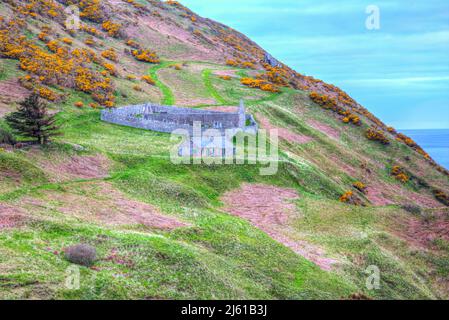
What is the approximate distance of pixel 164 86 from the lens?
91.9 metres

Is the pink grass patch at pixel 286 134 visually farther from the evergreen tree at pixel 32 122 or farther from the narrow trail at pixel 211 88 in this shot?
the evergreen tree at pixel 32 122

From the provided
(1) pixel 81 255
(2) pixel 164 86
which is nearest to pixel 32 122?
(1) pixel 81 255

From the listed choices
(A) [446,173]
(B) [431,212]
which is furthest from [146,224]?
(A) [446,173]

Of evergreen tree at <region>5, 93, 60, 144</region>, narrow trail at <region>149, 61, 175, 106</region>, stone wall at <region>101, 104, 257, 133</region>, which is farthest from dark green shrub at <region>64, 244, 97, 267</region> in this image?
narrow trail at <region>149, 61, 175, 106</region>

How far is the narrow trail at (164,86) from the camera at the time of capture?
82.1 metres

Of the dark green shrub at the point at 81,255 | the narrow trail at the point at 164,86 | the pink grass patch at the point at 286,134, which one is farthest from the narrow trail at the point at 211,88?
the dark green shrub at the point at 81,255

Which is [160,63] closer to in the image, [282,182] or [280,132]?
[280,132]

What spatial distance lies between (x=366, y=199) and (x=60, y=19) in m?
63.7

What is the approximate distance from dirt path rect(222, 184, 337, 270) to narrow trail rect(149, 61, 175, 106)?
3292 cm

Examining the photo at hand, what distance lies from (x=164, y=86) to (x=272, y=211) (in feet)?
164

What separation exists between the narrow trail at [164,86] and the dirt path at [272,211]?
1296 inches

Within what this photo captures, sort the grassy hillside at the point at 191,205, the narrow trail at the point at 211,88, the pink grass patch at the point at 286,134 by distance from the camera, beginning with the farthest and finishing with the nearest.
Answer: the narrow trail at the point at 211,88 → the pink grass patch at the point at 286,134 → the grassy hillside at the point at 191,205

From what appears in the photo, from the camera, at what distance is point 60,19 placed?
322ft

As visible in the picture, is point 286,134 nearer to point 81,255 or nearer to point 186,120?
point 186,120
